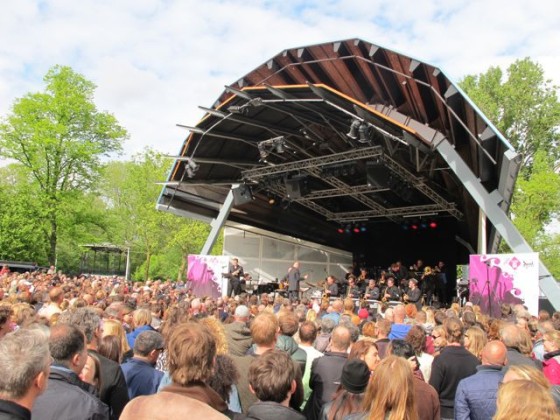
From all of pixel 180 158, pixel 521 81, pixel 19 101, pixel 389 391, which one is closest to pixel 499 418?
pixel 389 391

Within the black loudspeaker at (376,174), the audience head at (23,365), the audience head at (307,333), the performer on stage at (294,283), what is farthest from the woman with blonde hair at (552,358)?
Answer: the performer on stage at (294,283)

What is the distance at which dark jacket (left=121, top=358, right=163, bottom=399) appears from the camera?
10.5ft

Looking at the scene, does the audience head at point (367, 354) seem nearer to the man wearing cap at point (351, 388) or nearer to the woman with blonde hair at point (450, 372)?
the man wearing cap at point (351, 388)

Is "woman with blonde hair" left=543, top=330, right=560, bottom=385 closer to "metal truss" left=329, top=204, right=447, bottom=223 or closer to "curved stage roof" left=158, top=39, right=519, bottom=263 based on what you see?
"curved stage roof" left=158, top=39, right=519, bottom=263

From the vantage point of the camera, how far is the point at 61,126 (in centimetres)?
2502

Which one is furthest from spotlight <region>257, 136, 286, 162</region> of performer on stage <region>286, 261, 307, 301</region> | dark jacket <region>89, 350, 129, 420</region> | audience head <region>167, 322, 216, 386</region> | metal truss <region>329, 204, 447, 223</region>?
audience head <region>167, 322, 216, 386</region>

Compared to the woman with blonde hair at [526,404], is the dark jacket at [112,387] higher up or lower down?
lower down

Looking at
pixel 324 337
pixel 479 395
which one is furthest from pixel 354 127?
pixel 479 395

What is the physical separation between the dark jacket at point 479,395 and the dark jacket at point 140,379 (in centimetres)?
196

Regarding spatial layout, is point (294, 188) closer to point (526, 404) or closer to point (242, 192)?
point (242, 192)

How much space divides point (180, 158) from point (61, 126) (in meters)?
13.3

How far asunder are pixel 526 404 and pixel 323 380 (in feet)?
5.40

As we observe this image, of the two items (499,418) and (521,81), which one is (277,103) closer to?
(499,418)

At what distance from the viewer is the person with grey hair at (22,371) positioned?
5.53 feet
